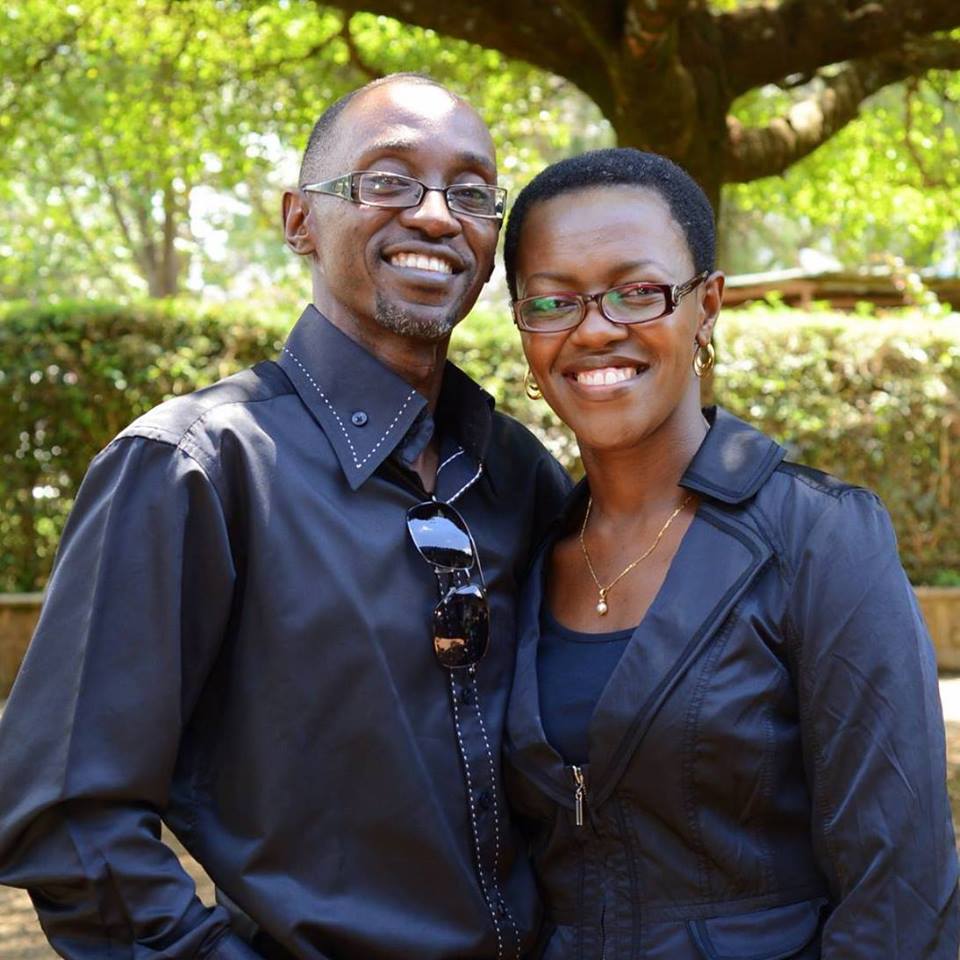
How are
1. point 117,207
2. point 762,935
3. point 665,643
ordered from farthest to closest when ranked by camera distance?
point 117,207
point 665,643
point 762,935

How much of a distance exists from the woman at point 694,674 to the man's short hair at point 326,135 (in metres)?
0.40

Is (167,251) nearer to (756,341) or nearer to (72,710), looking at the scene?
(756,341)

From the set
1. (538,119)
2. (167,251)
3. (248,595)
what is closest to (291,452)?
(248,595)

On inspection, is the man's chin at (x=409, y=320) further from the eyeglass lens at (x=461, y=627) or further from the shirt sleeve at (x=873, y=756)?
the shirt sleeve at (x=873, y=756)

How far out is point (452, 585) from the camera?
9.03 ft

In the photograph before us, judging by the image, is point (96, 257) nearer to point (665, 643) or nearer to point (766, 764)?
point (665, 643)

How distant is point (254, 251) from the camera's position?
4225 cm

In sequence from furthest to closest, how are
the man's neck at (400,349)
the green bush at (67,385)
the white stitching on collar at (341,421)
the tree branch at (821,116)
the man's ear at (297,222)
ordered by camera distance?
the green bush at (67,385) → the tree branch at (821,116) → the man's ear at (297,222) → the man's neck at (400,349) → the white stitching on collar at (341,421)

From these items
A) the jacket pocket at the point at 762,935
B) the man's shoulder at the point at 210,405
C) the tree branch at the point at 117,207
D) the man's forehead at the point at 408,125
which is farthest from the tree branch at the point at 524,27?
the tree branch at the point at 117,207

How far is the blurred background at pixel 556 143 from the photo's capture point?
7.40 metres

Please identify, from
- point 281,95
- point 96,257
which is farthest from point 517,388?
point 96,257

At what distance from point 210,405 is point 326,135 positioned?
29.6 inches

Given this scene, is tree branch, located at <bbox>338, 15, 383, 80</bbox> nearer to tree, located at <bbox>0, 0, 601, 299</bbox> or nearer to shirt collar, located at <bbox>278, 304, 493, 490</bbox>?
tree, located at <bbox>0, 0, 601, 299</bbox>

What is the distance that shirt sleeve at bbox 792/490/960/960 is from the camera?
2.39 metres
